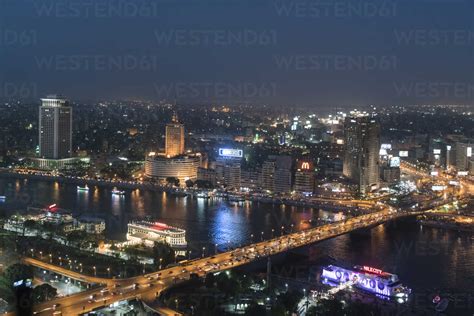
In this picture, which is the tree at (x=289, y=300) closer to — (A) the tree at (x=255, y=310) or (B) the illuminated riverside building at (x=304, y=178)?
(A) the tree at (x=255, y=310)

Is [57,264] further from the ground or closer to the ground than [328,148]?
closer to the ground

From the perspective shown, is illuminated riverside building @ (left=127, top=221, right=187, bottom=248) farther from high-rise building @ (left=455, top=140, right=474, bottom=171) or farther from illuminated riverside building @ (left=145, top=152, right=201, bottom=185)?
high-rise building @ (left=455, top=140, right=474, bottom=171)

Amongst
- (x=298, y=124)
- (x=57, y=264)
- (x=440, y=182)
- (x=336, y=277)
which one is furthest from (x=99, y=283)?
(x=298, y=124)

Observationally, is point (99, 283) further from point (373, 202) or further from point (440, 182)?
point (440, 182)

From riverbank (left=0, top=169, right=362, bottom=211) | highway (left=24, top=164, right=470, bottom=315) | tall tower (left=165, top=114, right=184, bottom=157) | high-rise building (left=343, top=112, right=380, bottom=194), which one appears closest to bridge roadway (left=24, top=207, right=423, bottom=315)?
highway (left=24, top=164, right=470, bottom=315)

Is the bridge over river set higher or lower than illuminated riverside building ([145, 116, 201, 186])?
lower

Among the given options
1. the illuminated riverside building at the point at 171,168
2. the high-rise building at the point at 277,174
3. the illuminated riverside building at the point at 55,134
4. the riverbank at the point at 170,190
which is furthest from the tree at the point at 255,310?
the illuminated riverside building at the point at 55,134

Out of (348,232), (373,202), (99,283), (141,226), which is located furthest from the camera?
(373,202)
